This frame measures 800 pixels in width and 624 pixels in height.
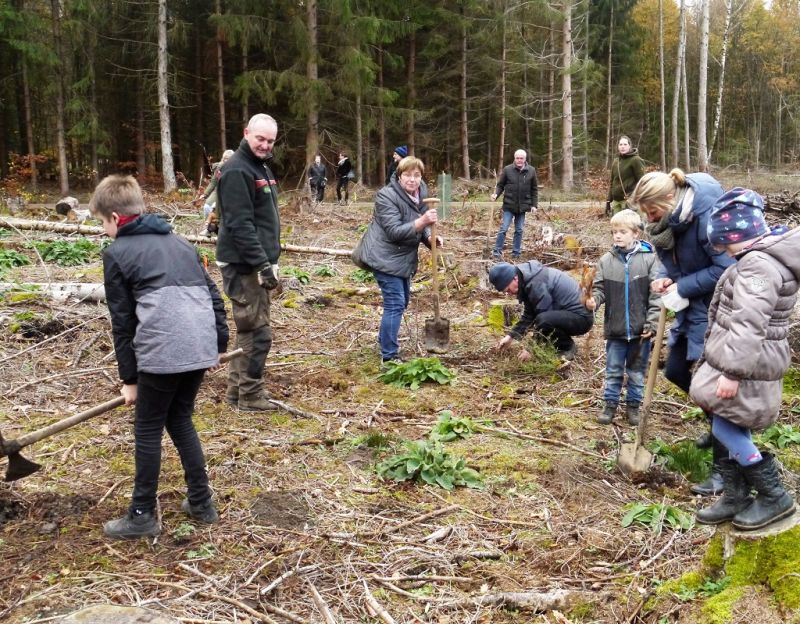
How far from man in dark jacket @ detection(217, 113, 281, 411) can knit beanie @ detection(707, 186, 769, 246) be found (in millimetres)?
3109

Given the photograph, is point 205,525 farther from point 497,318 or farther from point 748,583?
point 497,318

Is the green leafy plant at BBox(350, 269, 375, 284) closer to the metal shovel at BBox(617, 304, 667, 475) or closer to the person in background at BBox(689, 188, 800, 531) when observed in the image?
the metal shovel at BBox(617, 304, 667, 475)

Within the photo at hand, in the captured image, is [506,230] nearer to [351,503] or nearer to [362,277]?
[362,277]

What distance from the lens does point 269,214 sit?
539cm

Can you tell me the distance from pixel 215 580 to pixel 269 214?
9.66 feet

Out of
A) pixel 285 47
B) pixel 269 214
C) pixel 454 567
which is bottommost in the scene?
pixel 454 567

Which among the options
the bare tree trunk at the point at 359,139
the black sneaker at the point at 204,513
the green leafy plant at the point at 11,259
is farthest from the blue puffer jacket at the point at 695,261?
the bare tree trunk at the point at 359,139

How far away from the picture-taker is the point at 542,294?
663cm

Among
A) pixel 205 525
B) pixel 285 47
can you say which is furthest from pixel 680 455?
pixel 285 47

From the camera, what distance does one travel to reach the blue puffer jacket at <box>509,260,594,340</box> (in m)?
6.63

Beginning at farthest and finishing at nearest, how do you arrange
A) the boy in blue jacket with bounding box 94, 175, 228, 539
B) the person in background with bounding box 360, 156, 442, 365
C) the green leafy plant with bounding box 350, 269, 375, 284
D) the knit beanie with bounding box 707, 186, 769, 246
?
the green leafy plant with bounding box 350, 269, 375, 284, the person in background with bounding box 360, 156, 442, 365, the boy in blue jacket with bounding box 94, 175, 228, 539, the knit beanie with bounding box 707, 186, 769, 246

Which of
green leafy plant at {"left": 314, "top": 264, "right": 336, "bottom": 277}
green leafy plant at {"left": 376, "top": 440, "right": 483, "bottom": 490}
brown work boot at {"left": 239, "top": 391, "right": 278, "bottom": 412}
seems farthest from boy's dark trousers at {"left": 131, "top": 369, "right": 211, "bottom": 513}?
green leafy plant at {"left": 314, "top": 264, "right": 336, "bottom": 277}

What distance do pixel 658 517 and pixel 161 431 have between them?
2.70m

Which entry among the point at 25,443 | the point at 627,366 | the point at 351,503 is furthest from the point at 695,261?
the point at 25,443
